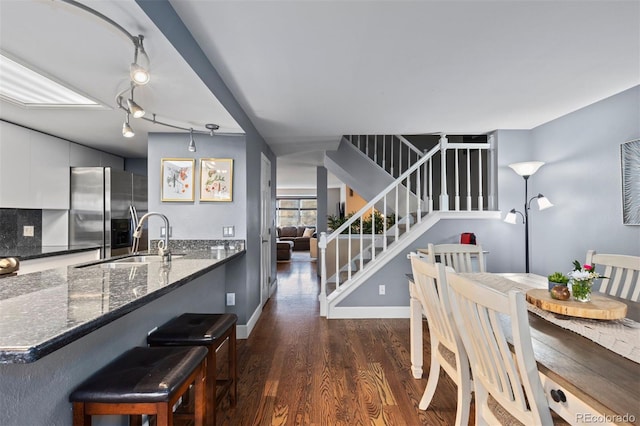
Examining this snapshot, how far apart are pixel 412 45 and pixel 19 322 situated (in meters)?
2.24

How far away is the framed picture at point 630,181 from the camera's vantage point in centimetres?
258

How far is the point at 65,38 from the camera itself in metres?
1.54

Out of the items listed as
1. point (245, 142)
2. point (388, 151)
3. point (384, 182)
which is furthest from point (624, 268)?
point (388, 151)

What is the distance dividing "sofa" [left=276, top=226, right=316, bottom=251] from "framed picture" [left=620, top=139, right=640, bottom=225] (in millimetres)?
8851

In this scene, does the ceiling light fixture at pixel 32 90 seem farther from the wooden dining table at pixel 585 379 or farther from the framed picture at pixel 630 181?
the framed picture at pixel 630 181

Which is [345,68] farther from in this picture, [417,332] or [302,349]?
[302,349]

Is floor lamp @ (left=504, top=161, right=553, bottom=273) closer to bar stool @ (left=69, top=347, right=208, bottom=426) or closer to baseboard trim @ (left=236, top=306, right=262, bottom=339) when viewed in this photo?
baseboard trim @ (left=236, top=306, right=262, bottom=339)

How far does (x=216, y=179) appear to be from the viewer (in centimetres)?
329

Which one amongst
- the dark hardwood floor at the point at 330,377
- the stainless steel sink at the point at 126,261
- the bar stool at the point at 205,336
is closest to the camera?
the bar stool at the point at 205,336

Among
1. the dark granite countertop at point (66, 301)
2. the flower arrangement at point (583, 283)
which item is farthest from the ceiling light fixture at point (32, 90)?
the flower arrangement at point (583, 283)

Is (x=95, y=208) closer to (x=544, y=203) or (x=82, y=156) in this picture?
(x=82, y=156)

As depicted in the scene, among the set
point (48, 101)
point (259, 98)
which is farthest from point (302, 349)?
point (48, 101)

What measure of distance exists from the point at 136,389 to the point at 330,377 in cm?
165

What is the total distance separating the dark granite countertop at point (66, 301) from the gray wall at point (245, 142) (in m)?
1.17
